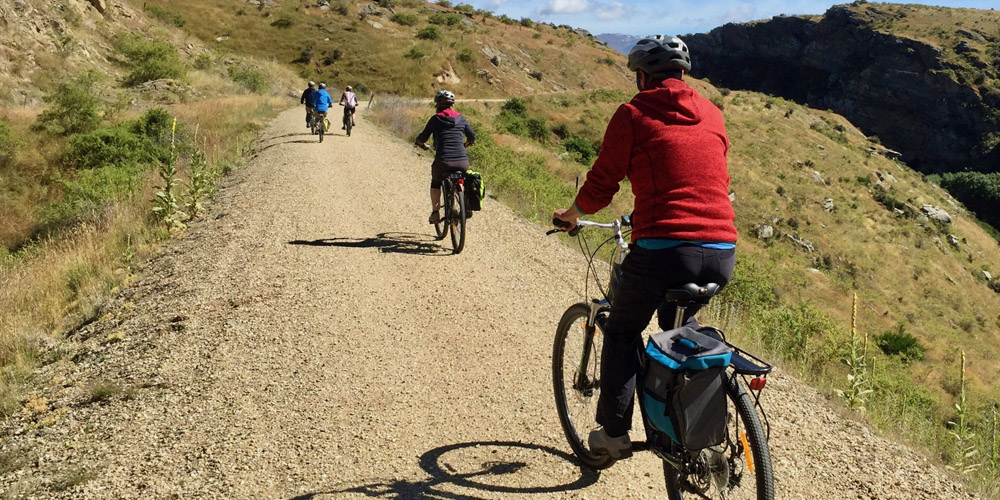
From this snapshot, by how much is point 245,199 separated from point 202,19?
166 feet

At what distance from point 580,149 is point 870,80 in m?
97.8

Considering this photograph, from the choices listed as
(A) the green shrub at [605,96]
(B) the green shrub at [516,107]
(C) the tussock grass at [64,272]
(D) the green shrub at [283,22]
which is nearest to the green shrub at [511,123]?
(B) the green shrub at [516,107]

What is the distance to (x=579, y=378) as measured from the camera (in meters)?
3.82

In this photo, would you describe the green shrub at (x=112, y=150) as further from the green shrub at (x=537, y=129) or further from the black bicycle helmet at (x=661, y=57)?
the green shrub at (x=537, y=129)

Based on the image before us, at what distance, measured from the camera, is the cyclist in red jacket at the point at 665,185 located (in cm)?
271

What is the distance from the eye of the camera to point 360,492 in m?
3.58

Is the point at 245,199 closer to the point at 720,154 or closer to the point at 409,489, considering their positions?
the point at 409,489

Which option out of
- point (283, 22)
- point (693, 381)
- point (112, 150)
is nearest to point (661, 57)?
point (693, 381)

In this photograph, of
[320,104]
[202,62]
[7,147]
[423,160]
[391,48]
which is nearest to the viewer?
[423,160]

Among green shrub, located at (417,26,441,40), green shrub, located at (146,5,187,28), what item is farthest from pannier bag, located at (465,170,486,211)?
green shrub, located at (417,26,441,40)

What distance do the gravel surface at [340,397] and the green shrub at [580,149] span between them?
29.7 metres

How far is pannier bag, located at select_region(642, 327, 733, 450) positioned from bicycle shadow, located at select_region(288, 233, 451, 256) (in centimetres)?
609

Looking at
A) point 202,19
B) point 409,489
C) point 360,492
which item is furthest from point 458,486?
point 202,19

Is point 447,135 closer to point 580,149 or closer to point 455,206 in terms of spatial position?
point 455,206
